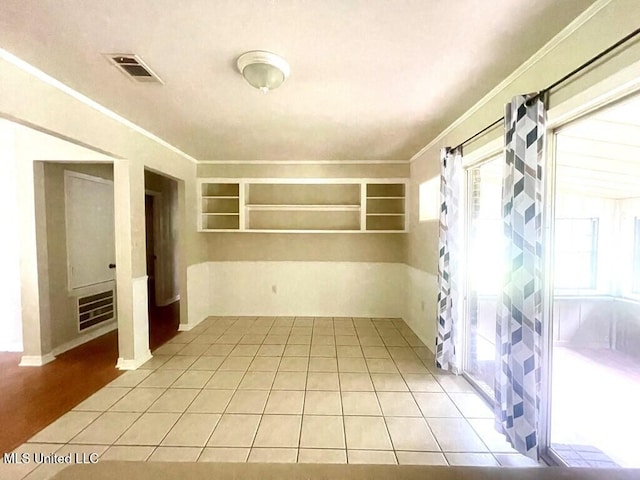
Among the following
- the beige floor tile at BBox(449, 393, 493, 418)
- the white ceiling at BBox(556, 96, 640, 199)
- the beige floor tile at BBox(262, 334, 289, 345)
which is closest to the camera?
the white ceiling at BBox(556, 96, 640, 199)

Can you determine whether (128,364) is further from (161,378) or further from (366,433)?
(366,433)

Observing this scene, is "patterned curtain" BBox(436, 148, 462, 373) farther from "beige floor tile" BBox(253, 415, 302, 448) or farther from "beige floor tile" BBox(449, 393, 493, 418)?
"beige floor tile" BBox(253, 415, 302, 448)

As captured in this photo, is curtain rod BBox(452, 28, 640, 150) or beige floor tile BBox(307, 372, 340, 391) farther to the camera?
beige floor tile BBox(307, 372, 340, 391)

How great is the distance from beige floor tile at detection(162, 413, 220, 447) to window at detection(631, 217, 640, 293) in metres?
4.47

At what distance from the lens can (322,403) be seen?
7.55ft

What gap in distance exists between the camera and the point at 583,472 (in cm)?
76

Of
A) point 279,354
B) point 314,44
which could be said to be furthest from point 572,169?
point 279,354

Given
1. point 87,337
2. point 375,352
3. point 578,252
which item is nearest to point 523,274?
point 375,352

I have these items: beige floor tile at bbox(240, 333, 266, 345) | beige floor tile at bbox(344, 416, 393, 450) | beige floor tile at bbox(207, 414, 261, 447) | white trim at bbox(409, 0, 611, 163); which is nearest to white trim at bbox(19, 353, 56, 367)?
beige floor tile at bbox(240, 333, 266, 345)

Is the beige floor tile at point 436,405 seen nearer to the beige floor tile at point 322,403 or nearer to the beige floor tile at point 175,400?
the beige floor tile at point 322,403

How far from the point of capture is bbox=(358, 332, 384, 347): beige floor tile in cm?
353

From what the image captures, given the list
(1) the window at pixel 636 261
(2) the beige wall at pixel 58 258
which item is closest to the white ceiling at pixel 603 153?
(1) the window at pixel 636 261

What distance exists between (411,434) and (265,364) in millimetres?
1608

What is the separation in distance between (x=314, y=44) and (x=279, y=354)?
9.80 feet
